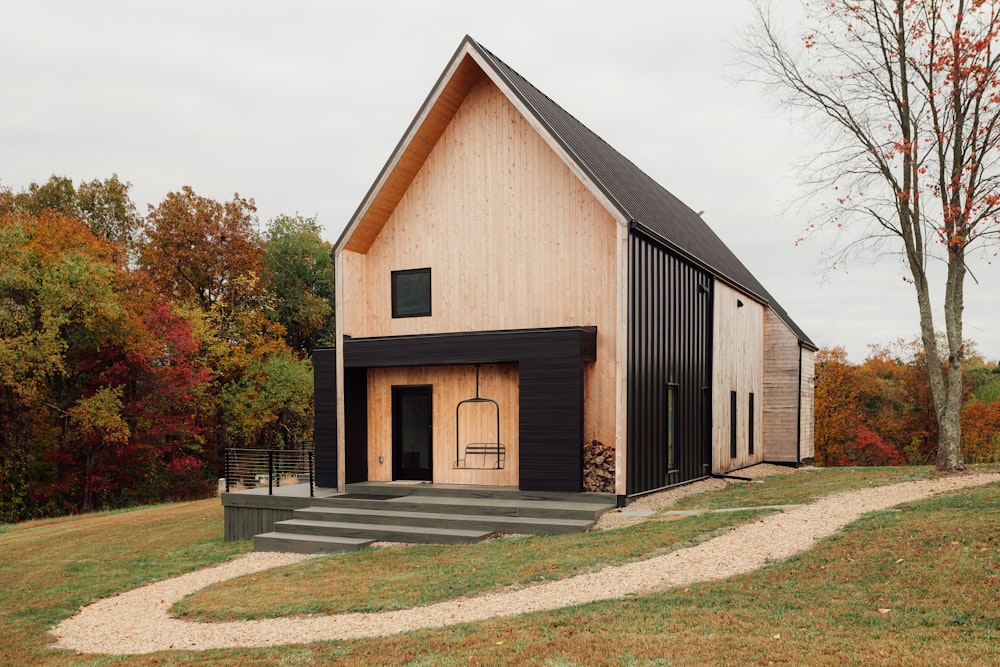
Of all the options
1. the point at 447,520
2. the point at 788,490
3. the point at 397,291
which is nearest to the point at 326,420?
the point at 397,291

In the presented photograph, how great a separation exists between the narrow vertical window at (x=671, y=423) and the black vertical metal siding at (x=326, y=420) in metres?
6.97

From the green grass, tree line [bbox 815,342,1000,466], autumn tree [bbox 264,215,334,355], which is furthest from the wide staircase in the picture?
tree line [bbox 815,342,1000,466]

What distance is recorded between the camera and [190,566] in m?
11.9

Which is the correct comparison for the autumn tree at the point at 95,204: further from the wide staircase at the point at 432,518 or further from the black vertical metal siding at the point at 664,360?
the black vertical metal siding at the point at 664,360

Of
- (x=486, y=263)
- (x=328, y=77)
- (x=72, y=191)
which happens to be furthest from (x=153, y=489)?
(x=486, y=263)

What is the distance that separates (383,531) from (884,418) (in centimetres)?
3782

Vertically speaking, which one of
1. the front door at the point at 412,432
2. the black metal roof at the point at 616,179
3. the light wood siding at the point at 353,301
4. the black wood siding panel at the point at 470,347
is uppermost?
the black metal roof at the point at 616,179

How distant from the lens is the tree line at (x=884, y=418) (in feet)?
133

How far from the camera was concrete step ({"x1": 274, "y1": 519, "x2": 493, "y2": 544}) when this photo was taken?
38.4 feet

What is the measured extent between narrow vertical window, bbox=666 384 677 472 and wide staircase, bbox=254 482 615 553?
9.78 ft

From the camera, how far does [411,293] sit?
15.7 metres

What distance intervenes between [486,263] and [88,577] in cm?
871

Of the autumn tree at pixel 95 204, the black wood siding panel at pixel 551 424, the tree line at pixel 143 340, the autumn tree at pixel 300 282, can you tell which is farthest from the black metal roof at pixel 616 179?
the autumn tree at pixel 95 204

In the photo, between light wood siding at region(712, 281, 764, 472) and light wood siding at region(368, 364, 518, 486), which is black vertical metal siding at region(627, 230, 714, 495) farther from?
light wood siding at region(368, 364, 518, 486)
